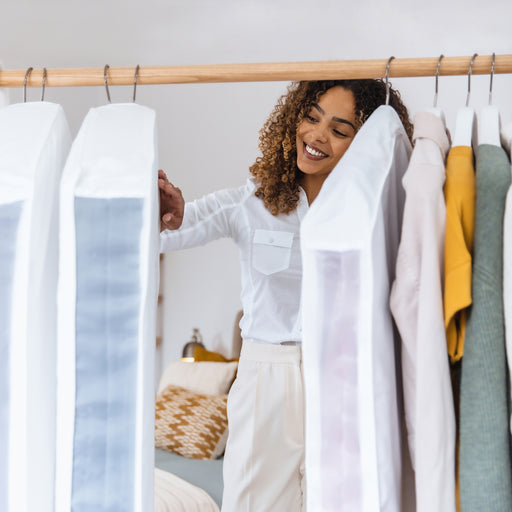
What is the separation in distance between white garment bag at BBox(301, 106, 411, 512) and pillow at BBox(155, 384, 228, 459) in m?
2.49

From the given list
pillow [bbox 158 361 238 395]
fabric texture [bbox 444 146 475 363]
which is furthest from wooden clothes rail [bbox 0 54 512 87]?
pillow [bbox 158 361 238 395]

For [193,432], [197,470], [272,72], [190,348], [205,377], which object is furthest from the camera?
[190,348]

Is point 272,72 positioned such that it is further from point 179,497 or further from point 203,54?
point 203,54

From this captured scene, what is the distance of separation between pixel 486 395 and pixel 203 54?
12.4 feet

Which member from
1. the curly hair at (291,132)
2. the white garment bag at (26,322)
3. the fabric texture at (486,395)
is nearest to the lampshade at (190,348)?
the curly hair at (291,132)

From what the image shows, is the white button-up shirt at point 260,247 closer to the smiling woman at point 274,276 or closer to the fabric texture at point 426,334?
the smiling woman at point 274,276

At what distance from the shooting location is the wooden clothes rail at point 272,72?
1.00 meters

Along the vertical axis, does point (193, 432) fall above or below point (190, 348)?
below

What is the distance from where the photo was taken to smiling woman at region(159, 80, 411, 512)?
160 centimetres

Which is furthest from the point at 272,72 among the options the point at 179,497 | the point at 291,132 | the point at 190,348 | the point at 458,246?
the point at 190,348

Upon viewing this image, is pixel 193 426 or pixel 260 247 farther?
pixel 193 426

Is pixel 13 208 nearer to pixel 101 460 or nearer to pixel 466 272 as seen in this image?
pixel 101 460

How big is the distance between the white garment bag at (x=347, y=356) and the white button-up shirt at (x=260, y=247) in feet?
2.91

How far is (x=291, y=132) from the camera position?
1.86 metres
